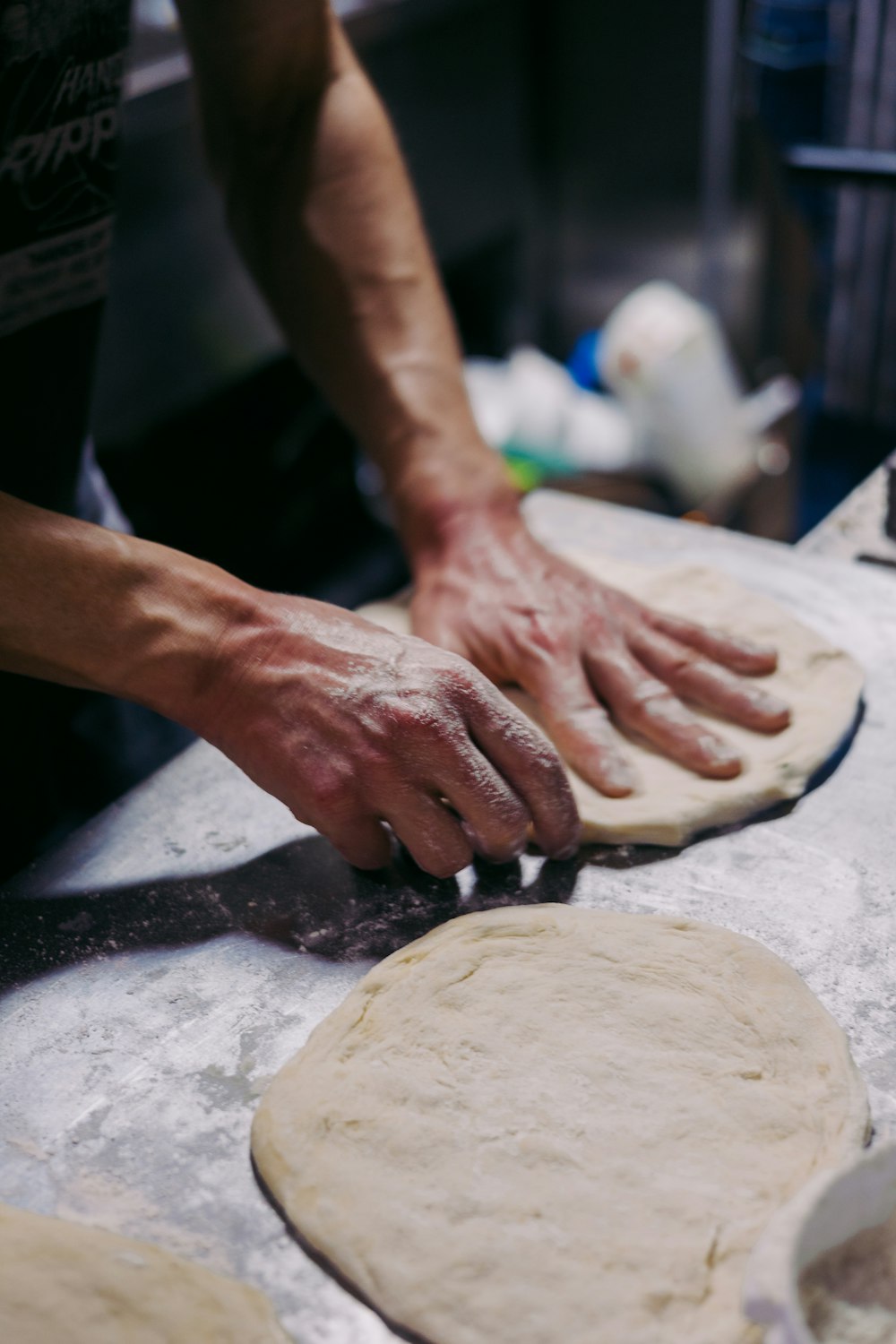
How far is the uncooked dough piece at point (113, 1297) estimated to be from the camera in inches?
39.6

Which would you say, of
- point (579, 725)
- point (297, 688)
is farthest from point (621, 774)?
point (297, 688)

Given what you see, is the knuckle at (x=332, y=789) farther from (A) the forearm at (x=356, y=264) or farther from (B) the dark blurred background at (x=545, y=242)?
(B) the dark blurred background at (x=545, y=242)

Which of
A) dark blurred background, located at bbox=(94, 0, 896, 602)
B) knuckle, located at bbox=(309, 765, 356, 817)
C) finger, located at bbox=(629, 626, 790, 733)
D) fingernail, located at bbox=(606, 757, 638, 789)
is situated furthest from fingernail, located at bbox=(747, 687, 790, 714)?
dark blurred background, located at bbox=(94, 0, 896, 602)

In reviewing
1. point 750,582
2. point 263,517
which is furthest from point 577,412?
point 750,582

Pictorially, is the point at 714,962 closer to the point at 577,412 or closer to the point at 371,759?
the point at 371,759

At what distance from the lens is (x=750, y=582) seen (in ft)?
6.66

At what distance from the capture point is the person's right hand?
139 cm

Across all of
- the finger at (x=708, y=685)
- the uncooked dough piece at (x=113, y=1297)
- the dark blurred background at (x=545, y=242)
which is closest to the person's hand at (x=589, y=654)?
the finger at (x=708, y=685)

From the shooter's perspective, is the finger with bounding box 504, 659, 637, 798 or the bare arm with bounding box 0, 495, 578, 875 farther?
the finger with bounding box 504, 659, 637, 798

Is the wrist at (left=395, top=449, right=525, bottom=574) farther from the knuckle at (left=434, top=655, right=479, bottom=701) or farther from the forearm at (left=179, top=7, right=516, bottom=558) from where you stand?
the knuckle at (left=434, top=655, right=479, bottom=701)

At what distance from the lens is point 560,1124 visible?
116 cm

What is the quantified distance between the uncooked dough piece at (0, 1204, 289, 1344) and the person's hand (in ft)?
2.56

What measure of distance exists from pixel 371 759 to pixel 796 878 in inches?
21.5

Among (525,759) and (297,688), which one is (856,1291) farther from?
(297,688)
